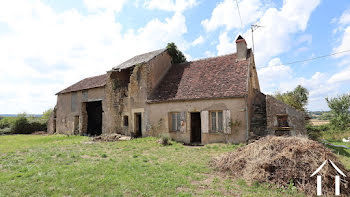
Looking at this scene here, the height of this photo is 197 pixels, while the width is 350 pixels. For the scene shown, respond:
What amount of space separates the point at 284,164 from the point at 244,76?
25.9 ft

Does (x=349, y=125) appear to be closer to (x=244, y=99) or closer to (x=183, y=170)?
(x=244, y=99)

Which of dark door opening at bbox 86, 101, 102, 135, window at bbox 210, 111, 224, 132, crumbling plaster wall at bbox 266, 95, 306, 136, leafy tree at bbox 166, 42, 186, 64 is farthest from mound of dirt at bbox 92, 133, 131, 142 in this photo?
crumbling plaster wall at bbox 266, 95, 306, 136

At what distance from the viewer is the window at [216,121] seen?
468 inches

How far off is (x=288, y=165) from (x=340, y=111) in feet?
88.7

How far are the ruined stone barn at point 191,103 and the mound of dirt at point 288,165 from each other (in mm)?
5181

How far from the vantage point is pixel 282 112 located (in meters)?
11.0

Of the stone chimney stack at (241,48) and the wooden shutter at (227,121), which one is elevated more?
the stone chimney stack at (241,48)

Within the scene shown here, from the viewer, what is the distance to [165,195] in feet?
14.5

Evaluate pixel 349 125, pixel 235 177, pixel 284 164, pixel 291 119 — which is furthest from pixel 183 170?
pixel 349 125

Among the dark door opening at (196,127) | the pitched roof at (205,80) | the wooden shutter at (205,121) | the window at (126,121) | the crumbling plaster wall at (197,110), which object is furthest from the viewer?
the window at (126,121)

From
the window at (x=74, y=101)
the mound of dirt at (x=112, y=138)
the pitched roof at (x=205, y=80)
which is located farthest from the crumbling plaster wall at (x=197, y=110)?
the window at (x=74, y=101)

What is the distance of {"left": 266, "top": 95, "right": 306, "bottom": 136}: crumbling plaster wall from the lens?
10.8 meters

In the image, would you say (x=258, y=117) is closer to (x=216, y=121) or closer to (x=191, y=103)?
(x=216, y=121)

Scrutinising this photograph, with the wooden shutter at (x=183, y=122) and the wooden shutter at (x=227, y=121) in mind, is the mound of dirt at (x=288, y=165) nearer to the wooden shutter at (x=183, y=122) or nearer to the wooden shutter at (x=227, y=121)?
the wooden shutter at (x=227, y=121)
